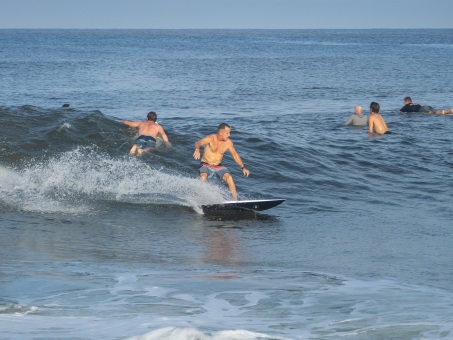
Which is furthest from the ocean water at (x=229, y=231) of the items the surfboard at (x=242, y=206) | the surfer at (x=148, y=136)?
the surfer at (x=148, y=136)

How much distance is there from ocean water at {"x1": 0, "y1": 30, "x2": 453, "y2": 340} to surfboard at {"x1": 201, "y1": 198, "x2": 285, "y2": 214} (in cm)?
19

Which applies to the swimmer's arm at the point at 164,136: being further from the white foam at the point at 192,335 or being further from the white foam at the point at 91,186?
the white foam at the point at 192,335

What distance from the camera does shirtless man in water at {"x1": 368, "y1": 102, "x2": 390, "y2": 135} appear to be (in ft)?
77.4

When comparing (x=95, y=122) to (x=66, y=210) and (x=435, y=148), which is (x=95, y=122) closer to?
(x=66, y=210)

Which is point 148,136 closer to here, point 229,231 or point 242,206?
point 242,206

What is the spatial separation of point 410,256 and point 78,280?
16.3 ft

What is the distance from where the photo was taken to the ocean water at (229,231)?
26.6 ft

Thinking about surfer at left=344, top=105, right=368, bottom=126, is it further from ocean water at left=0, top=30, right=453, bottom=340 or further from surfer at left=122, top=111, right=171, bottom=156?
surfer at left=122, top=111, right=171, bottom=156

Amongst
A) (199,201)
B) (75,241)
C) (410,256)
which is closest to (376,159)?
(199,201)

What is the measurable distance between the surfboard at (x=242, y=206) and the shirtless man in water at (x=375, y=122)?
1025 cm

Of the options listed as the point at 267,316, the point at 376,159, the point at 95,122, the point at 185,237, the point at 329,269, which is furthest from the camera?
the point at 95,122

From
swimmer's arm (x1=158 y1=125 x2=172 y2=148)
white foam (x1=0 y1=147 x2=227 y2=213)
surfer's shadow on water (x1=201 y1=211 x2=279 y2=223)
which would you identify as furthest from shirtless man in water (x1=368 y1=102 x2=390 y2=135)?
surfer's shadow on water (x1=201 y1=211 x2=279 y2=223)

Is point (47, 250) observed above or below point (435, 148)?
below

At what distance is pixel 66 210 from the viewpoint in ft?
46.5
